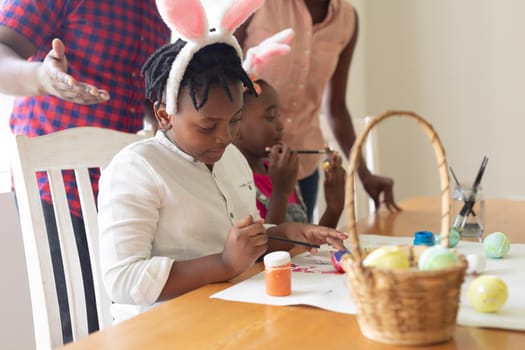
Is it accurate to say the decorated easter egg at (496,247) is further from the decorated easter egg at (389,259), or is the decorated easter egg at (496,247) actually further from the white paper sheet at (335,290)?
the decorated easter egg at (389,259)

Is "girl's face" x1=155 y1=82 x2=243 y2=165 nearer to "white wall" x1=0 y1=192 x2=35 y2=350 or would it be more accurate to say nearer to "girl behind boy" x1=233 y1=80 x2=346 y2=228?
"girl behind boy" x1=233 y1=80 x2=346 y2=228

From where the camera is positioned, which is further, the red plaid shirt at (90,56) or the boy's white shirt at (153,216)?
the red plaid shirt at (90,56)

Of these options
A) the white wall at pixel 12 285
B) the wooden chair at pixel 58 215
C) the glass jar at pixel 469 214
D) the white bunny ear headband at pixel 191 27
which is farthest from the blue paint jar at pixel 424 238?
the white wall at pixel 12 285

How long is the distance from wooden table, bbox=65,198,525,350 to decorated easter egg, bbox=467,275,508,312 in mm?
46

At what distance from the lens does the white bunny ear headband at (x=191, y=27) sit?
3.18ft

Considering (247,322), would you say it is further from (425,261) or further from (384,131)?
(384,131)

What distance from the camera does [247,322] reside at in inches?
30.4

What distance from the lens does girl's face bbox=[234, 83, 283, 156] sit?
159 cm

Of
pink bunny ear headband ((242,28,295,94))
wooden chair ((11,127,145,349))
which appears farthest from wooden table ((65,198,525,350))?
pink bunny ear headband ((242,28,295,94))

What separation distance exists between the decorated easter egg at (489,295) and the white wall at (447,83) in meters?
2.60

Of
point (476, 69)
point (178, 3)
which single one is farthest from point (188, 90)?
point (476, 69)

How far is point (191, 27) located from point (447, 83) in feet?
8.27

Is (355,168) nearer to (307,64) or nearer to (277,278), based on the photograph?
(277,278)


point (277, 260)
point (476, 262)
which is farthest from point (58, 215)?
point (476, 262)
